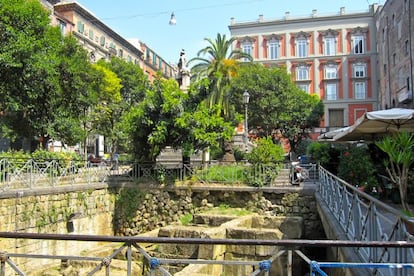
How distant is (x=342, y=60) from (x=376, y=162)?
134ft

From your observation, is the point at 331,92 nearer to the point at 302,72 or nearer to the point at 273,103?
the point at 302,72

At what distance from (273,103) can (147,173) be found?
75.0 ft

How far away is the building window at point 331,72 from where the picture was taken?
49438 millimetres

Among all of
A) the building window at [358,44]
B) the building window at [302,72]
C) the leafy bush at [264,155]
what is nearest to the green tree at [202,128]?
the leafy bush at [264,155]

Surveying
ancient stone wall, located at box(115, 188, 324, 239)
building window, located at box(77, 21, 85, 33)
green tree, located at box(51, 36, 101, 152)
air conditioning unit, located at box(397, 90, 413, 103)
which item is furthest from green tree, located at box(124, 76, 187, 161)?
building window, located at box(77, 21, 85, 33)

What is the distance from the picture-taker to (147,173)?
17.5 meters

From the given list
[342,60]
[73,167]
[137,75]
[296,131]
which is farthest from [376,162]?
[342,60]

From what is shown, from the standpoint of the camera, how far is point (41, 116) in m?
21.2

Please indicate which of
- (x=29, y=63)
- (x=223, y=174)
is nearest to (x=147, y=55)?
(x=29, y=63)

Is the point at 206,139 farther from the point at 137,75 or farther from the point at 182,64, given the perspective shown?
the point at 137,75

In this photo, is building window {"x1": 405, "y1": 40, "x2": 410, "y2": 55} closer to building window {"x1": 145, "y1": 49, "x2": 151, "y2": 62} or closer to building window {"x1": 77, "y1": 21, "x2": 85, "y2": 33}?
building window {"x1": 77, "y1": 21, "x2": 85, "y2": 33}

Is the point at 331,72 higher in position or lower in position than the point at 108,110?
higher

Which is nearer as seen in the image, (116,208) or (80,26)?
(116,208)

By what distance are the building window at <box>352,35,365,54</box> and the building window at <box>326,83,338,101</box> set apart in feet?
16.7
